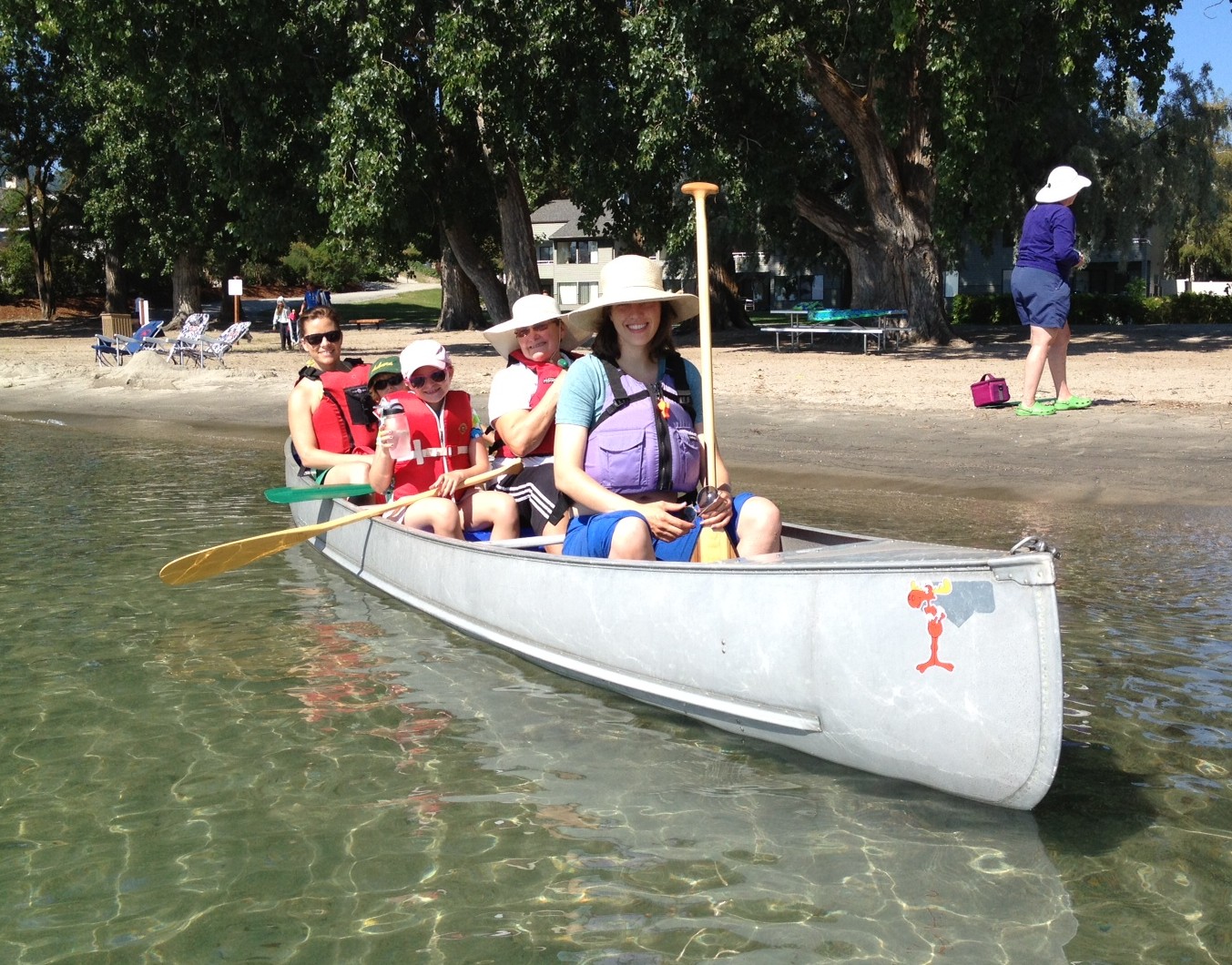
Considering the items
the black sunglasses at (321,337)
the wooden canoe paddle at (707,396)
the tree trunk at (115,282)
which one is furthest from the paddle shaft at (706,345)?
the tree trunk at (115,282)

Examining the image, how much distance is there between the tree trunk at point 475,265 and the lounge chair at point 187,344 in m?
5.09

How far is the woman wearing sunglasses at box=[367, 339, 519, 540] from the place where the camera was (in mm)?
Answer: 7375

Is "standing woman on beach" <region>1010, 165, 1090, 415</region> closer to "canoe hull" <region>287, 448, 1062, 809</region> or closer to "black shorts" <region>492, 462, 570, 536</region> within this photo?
"black shorts" <region>492, 462, 570, 536</region>

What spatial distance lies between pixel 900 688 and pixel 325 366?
17.0 feet

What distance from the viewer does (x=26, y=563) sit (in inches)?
345

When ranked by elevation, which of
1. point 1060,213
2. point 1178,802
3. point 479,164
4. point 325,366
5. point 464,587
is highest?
Result: point 479,164

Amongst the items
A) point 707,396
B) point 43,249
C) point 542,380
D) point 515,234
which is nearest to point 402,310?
point 43,249

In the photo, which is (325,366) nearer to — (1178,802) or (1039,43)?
(1178,802)

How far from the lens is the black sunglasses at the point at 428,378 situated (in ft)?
24.7

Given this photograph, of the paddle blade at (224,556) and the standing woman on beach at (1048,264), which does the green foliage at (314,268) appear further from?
the paddle blade at (224,556)

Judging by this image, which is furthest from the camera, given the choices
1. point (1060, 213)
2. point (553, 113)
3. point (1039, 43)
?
point (553, 113)

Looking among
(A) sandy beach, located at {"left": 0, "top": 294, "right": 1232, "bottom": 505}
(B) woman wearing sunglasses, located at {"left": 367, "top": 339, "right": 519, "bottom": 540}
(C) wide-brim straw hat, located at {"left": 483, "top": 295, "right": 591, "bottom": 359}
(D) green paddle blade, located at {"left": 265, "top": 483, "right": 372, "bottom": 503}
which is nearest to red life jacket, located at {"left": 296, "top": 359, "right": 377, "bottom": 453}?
(D) green paddle blade, located at {"left": 265, "top": 483, "right": 372, "bottom": 503}

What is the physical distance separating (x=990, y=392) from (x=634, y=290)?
30.5ft

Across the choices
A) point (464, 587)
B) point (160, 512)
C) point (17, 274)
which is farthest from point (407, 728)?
point (17, 274)
